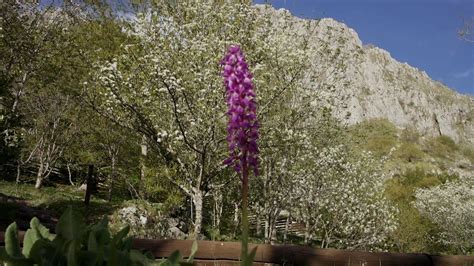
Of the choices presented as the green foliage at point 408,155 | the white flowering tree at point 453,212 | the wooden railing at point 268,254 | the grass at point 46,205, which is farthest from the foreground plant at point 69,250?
the green foliage at point 408,155

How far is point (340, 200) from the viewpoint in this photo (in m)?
17.1

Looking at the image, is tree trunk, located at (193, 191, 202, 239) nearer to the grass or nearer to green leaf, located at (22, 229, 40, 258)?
the grass

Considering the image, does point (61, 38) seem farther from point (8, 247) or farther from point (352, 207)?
point (8, 247)

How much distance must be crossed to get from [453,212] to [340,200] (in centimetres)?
2024

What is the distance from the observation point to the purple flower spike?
1.78m

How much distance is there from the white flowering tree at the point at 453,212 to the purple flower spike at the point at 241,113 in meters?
33.6

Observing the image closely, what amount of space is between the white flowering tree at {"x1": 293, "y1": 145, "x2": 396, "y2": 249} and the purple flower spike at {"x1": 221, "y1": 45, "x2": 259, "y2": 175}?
13993 mm

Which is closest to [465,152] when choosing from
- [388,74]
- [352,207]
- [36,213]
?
[388,74]

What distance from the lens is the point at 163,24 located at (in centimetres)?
1253

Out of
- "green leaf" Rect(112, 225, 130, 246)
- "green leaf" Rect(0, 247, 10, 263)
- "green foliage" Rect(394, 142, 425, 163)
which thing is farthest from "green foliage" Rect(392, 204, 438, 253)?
"green foliage" Rect(394, 142, 425, 163)

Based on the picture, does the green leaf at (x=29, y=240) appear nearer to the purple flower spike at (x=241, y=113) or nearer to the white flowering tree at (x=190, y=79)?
the purple flower spike at (x=241, y=113)

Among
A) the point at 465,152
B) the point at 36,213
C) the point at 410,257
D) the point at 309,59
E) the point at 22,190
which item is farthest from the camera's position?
the point at 465,152

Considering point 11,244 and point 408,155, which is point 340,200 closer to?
point 11,244

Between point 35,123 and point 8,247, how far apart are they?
23.5 metres
